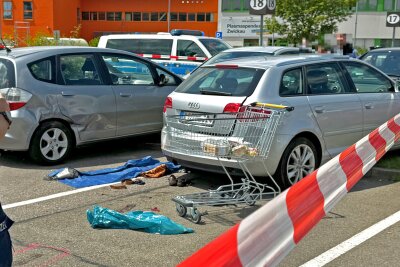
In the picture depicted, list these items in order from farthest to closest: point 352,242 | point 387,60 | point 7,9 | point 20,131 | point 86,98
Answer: point 7,9
point 387,60
point 86,98
point 20,131
point 352,242

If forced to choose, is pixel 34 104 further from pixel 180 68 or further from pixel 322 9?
Answer: pixel 322 9

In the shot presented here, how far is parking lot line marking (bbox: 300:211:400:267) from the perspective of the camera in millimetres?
4312

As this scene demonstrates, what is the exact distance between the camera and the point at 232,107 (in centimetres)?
600

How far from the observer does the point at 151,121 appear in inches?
348

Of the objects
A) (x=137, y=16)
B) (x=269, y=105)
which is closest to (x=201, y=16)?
(x=137, y=16)

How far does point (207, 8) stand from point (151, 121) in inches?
2251

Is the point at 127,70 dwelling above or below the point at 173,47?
below

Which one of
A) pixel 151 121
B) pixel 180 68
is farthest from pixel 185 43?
pixel 151 121

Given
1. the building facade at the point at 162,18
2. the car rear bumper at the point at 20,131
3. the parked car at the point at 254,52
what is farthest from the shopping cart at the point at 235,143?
the building facade at the point at 162,18

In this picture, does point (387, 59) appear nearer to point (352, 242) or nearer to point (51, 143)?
point (51, 143)

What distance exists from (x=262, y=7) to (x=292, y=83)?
863cm

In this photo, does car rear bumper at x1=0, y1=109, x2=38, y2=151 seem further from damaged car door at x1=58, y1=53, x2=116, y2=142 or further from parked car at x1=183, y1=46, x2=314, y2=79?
parked car at x1=183, y1=46, x2=314, y2=79

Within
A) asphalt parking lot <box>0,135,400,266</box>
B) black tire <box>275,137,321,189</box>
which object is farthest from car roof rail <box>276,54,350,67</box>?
asphalt parking lot <box>0,135,400,266</box>

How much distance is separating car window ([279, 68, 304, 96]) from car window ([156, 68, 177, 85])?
10.0 feet
